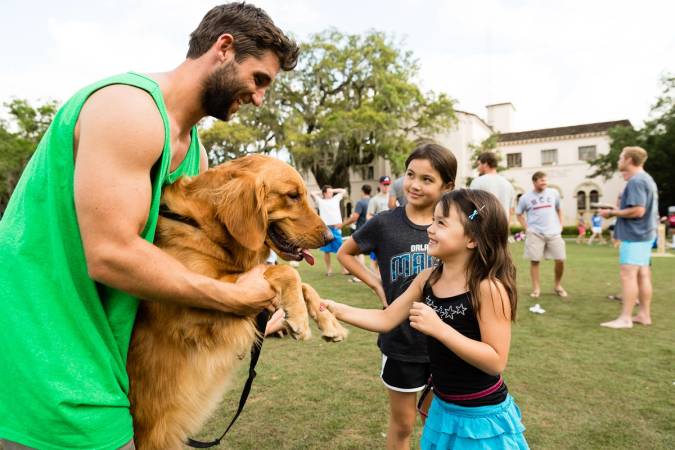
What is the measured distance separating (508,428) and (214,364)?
1502 mm

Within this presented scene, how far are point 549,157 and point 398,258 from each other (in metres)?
64.6

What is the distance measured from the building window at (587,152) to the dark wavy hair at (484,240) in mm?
63992

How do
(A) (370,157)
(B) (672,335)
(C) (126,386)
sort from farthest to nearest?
(A) (370,157)
(B) (672,335)
(C) (126,386)

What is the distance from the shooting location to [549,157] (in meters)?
60.6

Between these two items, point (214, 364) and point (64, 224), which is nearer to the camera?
point (64, 224)

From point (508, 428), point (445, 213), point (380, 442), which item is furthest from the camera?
point (380, 442)

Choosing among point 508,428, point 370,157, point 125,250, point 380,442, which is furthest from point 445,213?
point 370,157

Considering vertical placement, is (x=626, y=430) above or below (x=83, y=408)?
below

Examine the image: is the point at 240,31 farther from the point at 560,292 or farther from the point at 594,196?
the point at 594,196

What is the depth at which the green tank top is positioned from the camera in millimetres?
1578

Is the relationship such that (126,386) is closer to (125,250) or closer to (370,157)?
(125,250)

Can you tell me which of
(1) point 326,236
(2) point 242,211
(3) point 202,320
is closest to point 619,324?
(1) point 326,236

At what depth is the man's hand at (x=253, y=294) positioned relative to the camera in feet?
6.09

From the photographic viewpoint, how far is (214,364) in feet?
6.99
